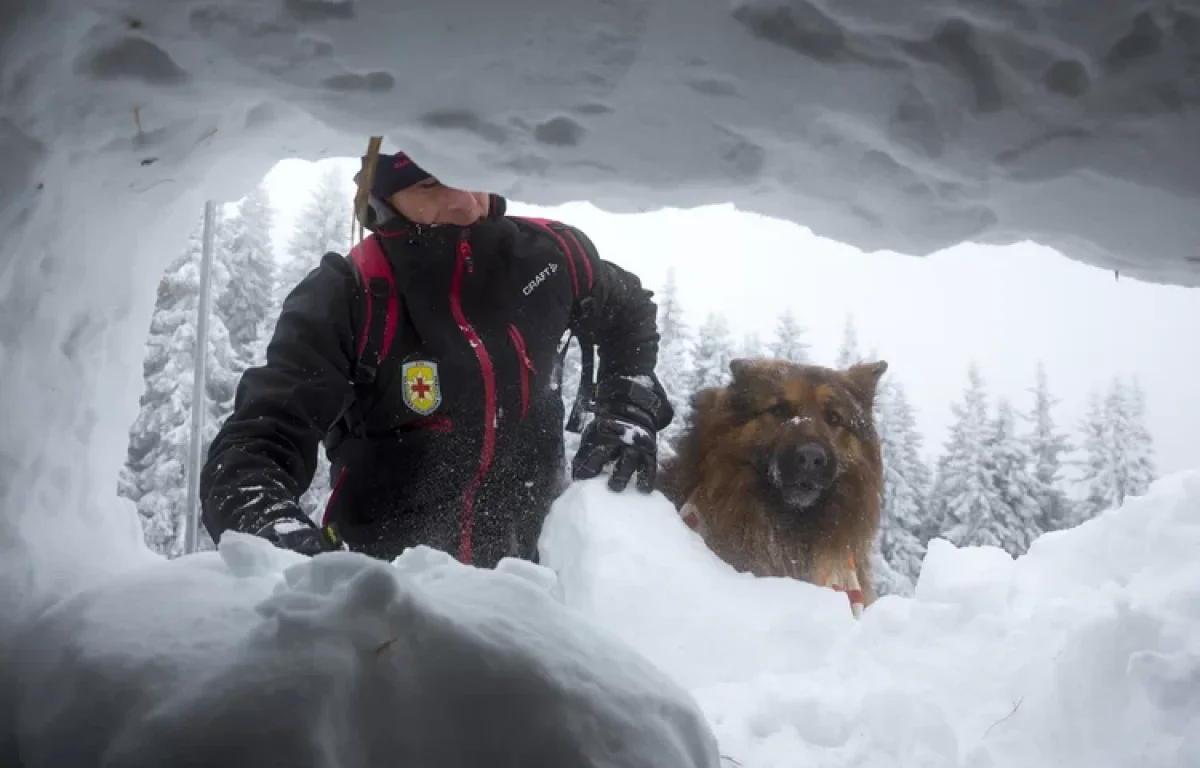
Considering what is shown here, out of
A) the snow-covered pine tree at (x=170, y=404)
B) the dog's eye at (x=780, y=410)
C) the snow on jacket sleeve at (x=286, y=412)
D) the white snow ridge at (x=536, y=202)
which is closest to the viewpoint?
the white snow ridge at (x=536, y=202)

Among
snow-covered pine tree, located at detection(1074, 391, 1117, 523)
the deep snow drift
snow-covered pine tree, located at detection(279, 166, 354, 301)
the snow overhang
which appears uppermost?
the snow overhang

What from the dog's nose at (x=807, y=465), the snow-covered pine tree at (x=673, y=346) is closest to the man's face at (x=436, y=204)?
the dog's nose at (x=807, y=465)

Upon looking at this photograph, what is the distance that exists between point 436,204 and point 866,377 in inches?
78.1

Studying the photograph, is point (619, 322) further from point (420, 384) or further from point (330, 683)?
point (330, 683)

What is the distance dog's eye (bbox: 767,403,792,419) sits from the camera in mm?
3182

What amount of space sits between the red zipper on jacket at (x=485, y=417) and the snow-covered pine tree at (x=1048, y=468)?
55.4 feet

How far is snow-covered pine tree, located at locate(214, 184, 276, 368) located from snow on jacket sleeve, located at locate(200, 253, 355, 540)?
11720mm

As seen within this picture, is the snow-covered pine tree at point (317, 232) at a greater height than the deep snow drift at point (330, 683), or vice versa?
the deep snow drift at point (330, 683)

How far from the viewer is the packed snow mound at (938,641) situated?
1.80 metres

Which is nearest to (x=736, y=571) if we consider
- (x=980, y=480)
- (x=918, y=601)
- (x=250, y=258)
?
(x=918, y=601)

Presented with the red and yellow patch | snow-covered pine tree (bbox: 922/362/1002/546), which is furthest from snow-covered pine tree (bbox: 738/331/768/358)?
the red and yellow patch

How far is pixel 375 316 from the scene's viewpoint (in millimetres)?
2561

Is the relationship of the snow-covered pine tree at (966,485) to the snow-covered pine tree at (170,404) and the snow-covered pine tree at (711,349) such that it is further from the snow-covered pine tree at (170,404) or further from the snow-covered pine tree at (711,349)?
the snow-covered pine tree at (170,404)

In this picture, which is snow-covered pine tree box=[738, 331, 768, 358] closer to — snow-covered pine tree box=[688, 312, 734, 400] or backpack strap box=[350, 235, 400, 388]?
snow-covered pine tree box=[688, 312, 734, 400]
